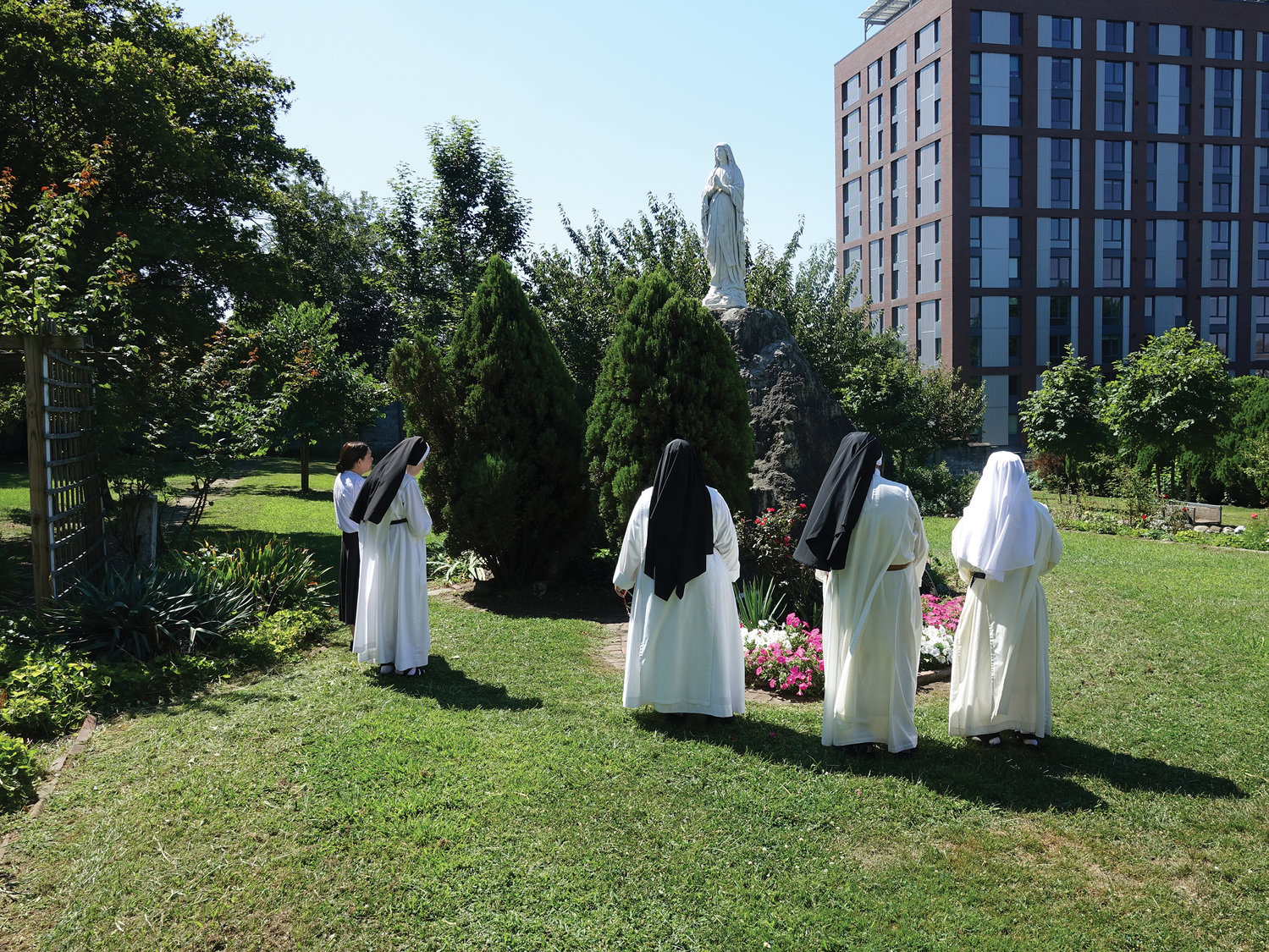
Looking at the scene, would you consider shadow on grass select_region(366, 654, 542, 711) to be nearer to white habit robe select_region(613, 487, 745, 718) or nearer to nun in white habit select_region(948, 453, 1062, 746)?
white habit robe select_region(613, 487, 745, 718)

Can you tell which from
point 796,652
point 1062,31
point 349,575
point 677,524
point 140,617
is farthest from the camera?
point 1062,31

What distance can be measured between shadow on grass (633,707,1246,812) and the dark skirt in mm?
3775

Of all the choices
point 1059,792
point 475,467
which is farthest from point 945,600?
Result: point 475,467

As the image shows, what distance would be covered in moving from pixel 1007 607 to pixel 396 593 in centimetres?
476

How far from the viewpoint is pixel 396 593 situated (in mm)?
7230

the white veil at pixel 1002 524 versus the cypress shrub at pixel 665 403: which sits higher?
the cypress shrub at pixel 665 403

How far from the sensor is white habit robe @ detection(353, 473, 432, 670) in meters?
7.18

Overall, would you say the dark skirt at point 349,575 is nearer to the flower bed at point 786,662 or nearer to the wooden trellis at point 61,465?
the wooden trellis at point 61,465

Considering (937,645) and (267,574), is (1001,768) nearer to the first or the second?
(937,645)

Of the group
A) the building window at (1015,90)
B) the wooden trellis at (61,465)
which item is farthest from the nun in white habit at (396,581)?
the building window at (1015,90)

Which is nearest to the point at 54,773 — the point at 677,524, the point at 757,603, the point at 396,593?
the point at 396,593

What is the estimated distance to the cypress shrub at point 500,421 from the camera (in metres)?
10.2

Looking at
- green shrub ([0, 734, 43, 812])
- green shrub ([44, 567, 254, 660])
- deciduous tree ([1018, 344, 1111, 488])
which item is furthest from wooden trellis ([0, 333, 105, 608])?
deciduous tree ([1018, 344, 1111, 488])

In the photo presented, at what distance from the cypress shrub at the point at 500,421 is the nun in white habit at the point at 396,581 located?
268cm
